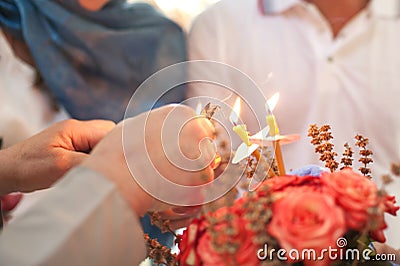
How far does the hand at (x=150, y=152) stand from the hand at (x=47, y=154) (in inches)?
7.2

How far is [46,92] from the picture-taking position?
1.14 metres

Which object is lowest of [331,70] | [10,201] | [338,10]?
[10,201]

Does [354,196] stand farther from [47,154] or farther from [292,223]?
[47,154]

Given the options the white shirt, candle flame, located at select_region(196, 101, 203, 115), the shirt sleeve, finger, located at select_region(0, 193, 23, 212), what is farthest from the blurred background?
the shirt sleeve

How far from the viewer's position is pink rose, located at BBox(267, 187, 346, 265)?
30cm

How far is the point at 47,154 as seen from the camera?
1.90 ft

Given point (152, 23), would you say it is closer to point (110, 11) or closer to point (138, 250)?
point (110, 11)

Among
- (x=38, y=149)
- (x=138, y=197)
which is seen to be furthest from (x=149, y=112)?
(x=38, y=149)

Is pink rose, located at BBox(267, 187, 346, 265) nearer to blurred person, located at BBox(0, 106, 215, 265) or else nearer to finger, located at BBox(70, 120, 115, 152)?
blurred person, located at BBox(0, 106, 215, 265)

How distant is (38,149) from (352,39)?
0.73 m

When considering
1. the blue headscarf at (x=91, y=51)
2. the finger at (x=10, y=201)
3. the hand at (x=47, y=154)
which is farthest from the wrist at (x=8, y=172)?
the blue headscarf at (x=91, y=51)

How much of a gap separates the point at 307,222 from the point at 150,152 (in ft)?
0.48

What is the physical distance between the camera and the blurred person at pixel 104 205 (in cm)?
33

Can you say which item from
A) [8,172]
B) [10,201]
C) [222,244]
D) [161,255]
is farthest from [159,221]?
[10,201]
